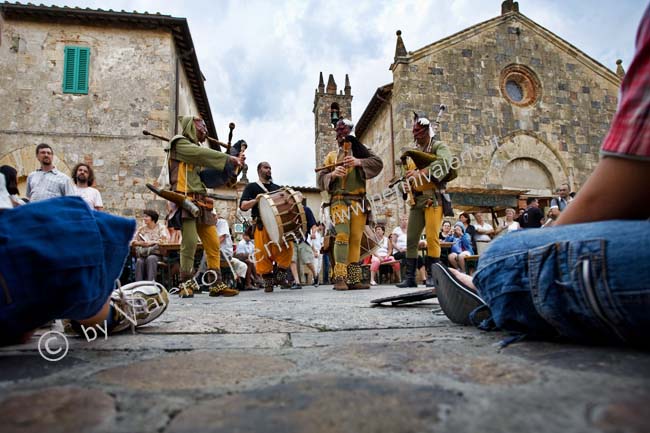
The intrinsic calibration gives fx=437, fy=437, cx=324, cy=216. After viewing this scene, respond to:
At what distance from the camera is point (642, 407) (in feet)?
2.45

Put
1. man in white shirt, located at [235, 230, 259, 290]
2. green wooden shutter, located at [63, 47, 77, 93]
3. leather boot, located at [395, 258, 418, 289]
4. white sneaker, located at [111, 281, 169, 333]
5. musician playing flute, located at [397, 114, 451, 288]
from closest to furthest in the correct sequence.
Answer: white sneaker, located at [111, 281, 169, 333], musician playing flute, located at [397, 114, 451, 288], leather boot, located at [395, 258, 418, 289], man in white shirt, located at [235, 230, 259, 290], green wooden shutter, located at [63, 47, 77, 93]

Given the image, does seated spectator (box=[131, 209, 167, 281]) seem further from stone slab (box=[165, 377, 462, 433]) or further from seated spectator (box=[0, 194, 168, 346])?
stone slab (box=[165, 377, 462, 433])

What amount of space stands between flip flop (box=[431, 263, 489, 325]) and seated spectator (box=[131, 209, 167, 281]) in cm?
677

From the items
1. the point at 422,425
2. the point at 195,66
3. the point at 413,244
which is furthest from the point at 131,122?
the point at 422,425

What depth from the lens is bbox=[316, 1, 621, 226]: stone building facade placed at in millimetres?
15266

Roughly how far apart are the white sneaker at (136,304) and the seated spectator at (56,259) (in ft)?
1.53

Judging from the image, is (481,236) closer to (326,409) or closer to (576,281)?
(576,281)

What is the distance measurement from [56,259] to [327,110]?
29455mm

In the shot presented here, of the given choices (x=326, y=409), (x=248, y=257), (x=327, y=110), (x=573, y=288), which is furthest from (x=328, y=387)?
(x=327, y=110)

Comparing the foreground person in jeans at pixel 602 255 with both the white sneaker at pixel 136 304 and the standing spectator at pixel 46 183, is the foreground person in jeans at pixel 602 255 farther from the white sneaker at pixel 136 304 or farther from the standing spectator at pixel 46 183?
the standing spectator at pixel 46 183

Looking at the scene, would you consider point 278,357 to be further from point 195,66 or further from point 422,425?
point 195,66

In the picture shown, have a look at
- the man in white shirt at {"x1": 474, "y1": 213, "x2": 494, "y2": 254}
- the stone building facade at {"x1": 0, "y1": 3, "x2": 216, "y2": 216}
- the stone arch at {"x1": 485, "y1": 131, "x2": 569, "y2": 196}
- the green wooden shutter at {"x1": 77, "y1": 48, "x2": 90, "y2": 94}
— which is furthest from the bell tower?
the man in white shirt at {"x1": 474, "y1": 213, "x2": 494, "y2": 254}

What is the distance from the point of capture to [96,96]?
39.7 feet

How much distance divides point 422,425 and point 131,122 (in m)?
12.9
